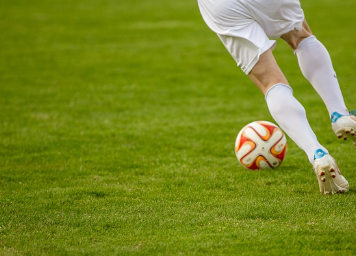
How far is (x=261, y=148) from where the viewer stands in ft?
19.7

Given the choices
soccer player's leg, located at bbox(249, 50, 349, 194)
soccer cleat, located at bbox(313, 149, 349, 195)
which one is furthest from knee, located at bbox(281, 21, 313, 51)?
soccer cleat, located at bbox(313, 149, 349, 195)

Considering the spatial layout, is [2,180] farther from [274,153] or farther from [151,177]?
[274,153]

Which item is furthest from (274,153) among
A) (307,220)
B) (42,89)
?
(42,89)

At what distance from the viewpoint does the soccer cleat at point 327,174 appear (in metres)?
4.65

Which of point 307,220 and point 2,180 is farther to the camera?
point 2,180

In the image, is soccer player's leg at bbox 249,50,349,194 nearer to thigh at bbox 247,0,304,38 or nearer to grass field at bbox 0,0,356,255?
grass field at bbox 0,0,356,255

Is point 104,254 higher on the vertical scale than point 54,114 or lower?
higher

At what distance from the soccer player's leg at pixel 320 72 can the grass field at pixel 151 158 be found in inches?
25.2

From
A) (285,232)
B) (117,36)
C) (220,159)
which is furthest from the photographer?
(117,36)

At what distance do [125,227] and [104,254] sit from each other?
22.0 inches

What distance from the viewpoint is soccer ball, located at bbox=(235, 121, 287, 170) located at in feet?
19.7

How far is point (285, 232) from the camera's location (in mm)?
4121

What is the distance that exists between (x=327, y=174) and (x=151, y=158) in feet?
8.44

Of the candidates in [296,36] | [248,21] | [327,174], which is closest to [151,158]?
[296,36]
